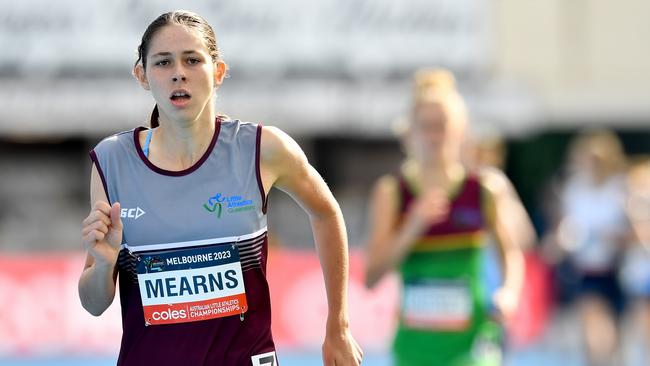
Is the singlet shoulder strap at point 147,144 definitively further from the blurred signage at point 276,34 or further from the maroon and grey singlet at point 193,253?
the blurred signage at point 276,34

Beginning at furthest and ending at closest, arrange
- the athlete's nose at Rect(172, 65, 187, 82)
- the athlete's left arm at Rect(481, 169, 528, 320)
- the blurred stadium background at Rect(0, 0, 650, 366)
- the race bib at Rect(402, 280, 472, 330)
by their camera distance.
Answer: the blurred stadium background at Rect(0, 0, 650, 366), the athlete's left arm at Rect(481, 169, 528, 320), the race bib at Rect(402, 280, 472, 330), the athlete's nose at Rect(172, 65, 187, 82)

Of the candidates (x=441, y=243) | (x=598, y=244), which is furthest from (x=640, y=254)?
(x=441, y=243)

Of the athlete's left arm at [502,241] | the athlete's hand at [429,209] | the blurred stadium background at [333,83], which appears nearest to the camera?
the athlete's hand at [429,209]

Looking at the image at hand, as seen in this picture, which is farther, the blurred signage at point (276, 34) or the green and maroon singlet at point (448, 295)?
the blurred signage at point (276, 34)

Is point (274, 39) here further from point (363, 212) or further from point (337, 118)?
point (363, 212)

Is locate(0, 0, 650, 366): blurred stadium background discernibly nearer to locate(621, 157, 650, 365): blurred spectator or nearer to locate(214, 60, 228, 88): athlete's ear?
locate(621, 157, 650, 365): blurred spectator

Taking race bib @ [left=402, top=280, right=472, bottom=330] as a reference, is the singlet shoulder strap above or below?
above

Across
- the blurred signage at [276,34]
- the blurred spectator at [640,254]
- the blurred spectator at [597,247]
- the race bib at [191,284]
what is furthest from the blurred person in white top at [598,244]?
the blurred signage at [276,34]

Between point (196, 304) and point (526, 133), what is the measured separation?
19430 millimetres

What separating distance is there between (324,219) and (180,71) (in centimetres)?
64

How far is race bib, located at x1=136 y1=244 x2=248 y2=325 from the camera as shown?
3684 mm

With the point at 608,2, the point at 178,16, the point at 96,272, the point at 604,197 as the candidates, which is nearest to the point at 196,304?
the point at 96,272

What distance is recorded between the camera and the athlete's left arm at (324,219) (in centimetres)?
375

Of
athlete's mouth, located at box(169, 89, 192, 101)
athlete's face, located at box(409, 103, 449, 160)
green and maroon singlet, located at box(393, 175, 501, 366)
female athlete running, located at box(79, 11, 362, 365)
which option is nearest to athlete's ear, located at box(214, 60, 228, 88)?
female athlete running, located at box(79, 11, 362, 365)
